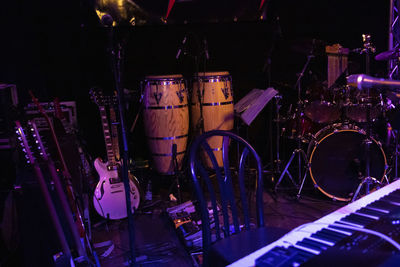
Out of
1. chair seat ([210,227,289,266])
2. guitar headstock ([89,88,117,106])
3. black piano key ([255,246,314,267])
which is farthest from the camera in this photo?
guitar headstock ([89,88,117,106])

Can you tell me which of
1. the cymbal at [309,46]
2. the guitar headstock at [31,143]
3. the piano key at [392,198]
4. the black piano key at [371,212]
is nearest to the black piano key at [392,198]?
the piano key at [392,198]

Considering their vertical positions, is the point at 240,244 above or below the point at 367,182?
above

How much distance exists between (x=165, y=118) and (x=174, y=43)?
42.8 inches

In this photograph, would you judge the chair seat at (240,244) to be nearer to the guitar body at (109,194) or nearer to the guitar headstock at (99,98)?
the guitar body at (109,194)

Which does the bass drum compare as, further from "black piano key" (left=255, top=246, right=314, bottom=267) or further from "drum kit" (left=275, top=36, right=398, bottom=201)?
"black piano key" (left=255, top=246, right=314, bottom=267)

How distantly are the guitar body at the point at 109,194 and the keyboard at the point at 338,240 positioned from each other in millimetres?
2462

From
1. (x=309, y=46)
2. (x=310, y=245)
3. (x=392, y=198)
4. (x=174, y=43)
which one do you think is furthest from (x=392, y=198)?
(x=174, y=43)

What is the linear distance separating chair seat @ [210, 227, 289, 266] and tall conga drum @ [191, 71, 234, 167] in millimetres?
2119

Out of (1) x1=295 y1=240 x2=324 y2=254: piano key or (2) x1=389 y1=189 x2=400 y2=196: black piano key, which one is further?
(2) x1=389 y1=189 x2=400 y2=196: black piano key

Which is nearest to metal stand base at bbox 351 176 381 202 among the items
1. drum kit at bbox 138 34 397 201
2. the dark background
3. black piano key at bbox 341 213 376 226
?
drum kit at bbox 138 34 397 201

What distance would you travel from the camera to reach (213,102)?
3.79 metres

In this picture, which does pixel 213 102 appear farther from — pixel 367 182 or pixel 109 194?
pixel 367 182

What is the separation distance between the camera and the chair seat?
1.48m

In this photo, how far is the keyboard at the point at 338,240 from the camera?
0.84 meters
